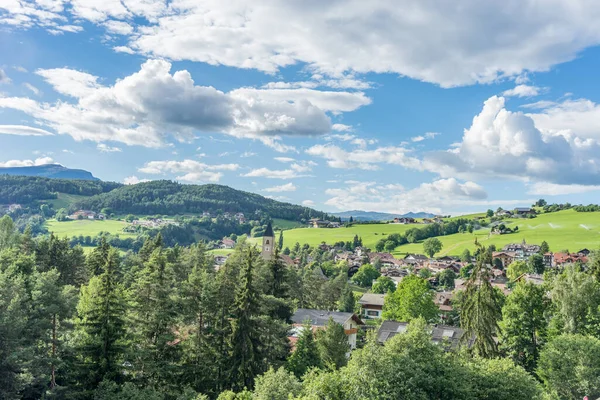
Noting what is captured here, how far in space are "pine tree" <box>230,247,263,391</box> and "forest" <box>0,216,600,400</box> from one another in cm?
9

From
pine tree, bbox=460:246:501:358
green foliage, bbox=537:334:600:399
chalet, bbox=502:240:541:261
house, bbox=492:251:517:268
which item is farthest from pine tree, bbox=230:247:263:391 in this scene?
chalet, bbox=502:240:541:261

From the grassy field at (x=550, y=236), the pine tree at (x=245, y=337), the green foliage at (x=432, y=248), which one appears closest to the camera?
the pine tree at (x=245, y=337)

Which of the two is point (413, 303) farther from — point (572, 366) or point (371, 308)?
point (572, 366)

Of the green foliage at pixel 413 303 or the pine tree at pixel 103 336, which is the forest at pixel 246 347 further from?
the green foliage at pixel 413 303

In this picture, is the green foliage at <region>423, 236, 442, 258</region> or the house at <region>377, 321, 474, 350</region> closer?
the house at <region>377, 321, 474, 350</region>

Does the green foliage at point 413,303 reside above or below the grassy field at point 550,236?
below

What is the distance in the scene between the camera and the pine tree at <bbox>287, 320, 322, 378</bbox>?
39500 mm

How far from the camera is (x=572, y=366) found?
34.1 meters

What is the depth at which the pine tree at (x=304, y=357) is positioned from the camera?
39.5 meters

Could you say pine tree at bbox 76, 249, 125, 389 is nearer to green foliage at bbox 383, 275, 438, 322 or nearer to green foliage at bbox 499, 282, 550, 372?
green foliage at bbox 499, 282, 550, 372

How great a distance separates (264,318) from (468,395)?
57.8 feet

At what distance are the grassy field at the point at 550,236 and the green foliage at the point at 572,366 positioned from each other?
408 feet

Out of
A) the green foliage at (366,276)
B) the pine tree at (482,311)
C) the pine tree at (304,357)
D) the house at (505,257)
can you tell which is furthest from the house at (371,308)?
the house at (505,257)

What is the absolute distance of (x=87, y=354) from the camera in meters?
29.5
